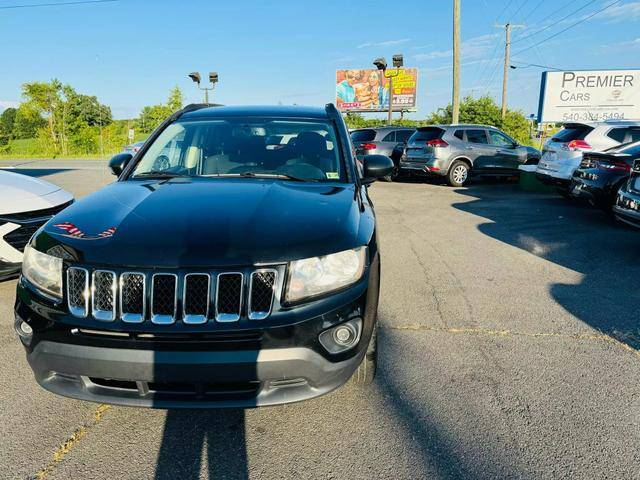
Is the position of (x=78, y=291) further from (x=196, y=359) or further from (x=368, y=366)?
(x=368, y=366)

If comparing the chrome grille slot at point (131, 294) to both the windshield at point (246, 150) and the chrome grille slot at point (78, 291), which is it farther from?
the windshield at point (246, 150)

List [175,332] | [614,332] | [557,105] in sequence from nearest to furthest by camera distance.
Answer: [175,332] → [614,332] → [557,105]

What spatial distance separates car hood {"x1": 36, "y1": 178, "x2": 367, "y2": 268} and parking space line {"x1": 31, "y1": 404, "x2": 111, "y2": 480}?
970 mm

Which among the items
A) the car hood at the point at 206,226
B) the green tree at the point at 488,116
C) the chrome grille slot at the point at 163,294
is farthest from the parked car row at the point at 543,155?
the green tree at the point at 488,116

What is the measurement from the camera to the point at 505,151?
13602mm

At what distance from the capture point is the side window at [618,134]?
934 cm

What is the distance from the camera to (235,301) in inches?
78.2

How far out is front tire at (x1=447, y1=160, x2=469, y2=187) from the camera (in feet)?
43.2

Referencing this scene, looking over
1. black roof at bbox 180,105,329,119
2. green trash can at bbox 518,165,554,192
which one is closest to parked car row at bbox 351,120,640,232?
green trash can at bbox 518,165,554,192

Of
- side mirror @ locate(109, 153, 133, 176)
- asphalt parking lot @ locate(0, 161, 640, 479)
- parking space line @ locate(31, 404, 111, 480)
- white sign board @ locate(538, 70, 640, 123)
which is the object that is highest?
white sign board @ locate(538, 70, 640, 123)

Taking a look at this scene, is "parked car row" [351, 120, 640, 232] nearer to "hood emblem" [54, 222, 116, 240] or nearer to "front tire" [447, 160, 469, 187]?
"front tire" [447, 160, 469, 187]

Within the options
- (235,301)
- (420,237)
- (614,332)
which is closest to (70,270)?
(235,301)

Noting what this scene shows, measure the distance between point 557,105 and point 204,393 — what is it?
24793 mm

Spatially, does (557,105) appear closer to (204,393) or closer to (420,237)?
(420,237)
